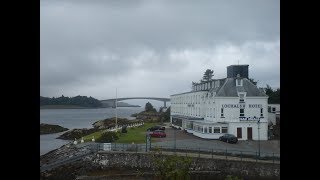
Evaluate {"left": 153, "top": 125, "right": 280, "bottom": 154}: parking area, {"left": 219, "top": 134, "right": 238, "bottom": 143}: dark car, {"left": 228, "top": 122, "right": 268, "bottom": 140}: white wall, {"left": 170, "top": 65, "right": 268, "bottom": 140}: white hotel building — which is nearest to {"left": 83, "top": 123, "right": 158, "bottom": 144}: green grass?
{"left": 153, "top": 125, "right": 280, "bottom": 154}: parking area

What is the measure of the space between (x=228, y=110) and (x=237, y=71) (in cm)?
124

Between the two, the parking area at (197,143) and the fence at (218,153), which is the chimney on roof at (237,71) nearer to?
the parking area at (197,143)

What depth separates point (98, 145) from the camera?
12312 millimetres

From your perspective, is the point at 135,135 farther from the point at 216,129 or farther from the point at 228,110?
the point at 228,110

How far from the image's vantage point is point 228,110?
34.6 feet

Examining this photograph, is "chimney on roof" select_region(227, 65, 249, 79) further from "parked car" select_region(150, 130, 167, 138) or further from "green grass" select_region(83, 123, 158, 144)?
"green grass" select_region(83, 123, 158, 144)

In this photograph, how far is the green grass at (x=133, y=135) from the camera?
1128 centimetres

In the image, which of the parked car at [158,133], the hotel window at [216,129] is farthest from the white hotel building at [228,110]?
the parked car at [158,133]

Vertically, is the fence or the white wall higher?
the white wall

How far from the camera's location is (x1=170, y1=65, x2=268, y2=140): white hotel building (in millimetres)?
10461

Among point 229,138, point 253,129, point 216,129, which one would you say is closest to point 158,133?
point 216,129

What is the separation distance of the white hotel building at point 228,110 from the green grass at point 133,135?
94 cm
